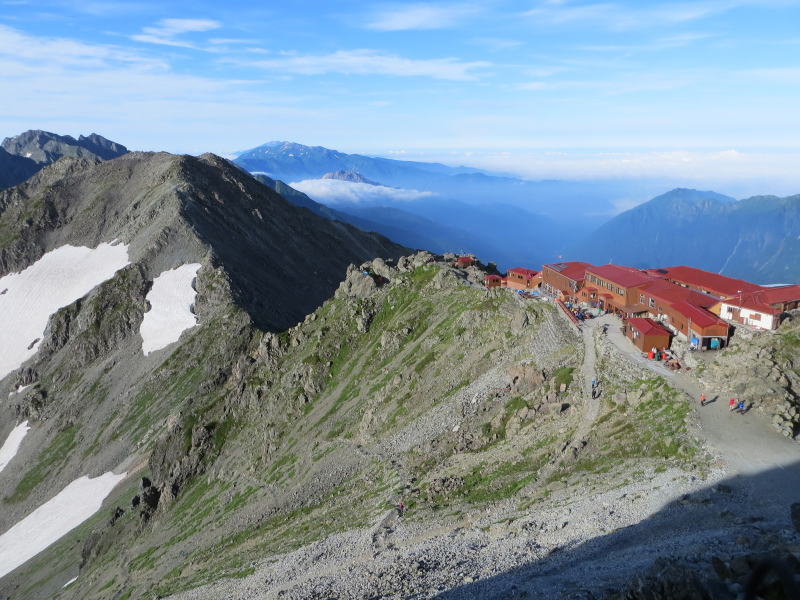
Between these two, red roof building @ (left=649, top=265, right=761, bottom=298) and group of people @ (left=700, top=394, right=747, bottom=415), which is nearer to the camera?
group of people @ (left=700, top=394, right=747, bottom=415)

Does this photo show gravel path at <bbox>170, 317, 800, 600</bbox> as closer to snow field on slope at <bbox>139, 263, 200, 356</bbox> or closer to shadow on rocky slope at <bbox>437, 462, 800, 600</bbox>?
shadow on rocky slope at <bbox>437, 462, 800, 600</bbox>

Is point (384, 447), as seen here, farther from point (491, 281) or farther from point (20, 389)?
point (20, 389)

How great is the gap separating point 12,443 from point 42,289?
2067 inches

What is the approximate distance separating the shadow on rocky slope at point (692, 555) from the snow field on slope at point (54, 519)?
91.8 m

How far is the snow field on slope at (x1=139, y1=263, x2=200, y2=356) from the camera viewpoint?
443ft

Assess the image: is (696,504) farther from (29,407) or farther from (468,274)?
(29,407)

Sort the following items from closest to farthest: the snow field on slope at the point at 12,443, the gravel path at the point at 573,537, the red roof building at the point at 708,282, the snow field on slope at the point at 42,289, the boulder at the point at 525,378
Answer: the gravel path at the point at 573,537
the boulder at the point at 525,378
the red roof building at the point at 708,282
the snow field on slope at the point at 12,443
the snow field on slope at the point at 42,289

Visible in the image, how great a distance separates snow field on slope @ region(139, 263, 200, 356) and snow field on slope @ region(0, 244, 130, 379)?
60.9ft

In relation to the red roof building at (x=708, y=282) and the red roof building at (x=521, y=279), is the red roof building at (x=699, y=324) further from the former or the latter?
the red roof building at (x=521, y=279)

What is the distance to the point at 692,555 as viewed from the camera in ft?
109

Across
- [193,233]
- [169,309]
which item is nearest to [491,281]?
[169,309]

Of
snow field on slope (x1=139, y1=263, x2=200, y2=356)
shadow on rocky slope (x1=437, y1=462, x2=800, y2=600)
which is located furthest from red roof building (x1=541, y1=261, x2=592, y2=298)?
snow field on slope (x1=139, y1=263, x2=200, y2=356)

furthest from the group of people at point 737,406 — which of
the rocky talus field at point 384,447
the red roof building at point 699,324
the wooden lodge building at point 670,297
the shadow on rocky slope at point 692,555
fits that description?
the red roof building at point 699,324

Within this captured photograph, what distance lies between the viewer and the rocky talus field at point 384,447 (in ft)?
136
